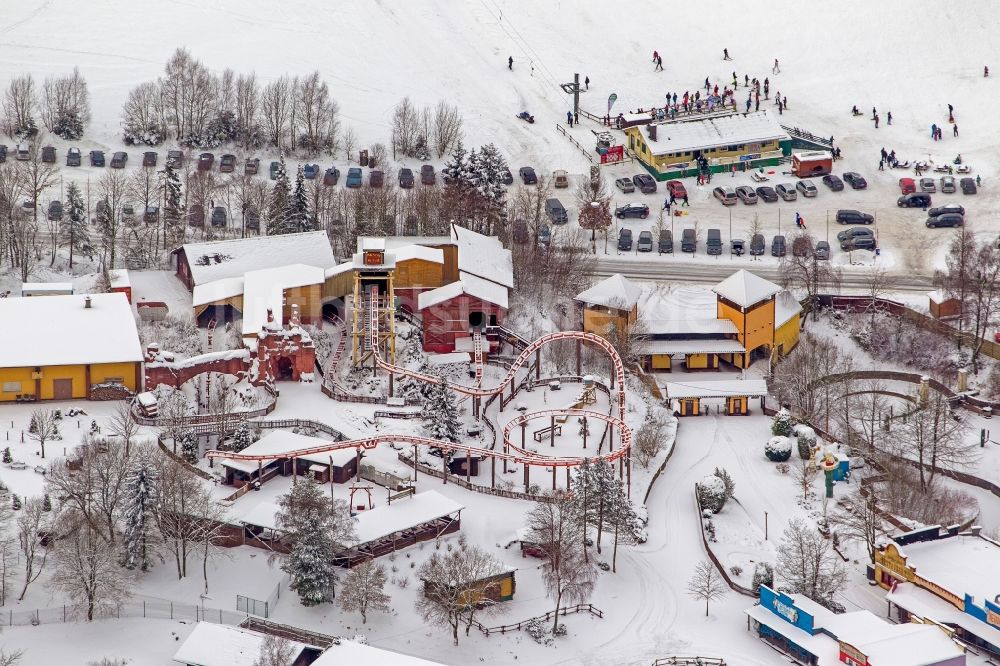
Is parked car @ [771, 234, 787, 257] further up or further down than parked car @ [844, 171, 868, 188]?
further down

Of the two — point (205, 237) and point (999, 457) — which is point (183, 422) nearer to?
point (205, 237)

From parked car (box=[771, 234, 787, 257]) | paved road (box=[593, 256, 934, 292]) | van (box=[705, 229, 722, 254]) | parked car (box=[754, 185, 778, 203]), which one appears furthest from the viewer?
parked car (box=[754, 185, 778, 203])

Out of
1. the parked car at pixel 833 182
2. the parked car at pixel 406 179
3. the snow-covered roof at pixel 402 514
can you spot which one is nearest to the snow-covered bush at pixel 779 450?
the snow-covered roof at pixel 402 514

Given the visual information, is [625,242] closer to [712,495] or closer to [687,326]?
[687,326]

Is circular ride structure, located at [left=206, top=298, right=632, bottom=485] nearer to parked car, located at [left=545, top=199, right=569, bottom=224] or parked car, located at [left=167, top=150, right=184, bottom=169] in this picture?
parked car, located at [left=545, top=199, right=569, bottom=224]

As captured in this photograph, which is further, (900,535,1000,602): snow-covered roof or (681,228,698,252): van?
(681,228,698,252): van

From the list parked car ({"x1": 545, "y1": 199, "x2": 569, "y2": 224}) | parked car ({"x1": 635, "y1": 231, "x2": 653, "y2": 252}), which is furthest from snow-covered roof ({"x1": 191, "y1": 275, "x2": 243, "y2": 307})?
parked car ({"x1": 635, "y1": 231, "x2": 653, "y2": 252})
